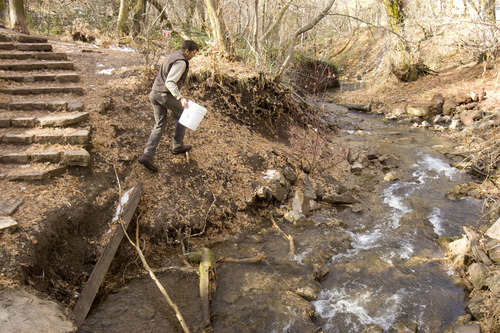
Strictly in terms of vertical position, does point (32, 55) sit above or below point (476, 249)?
above

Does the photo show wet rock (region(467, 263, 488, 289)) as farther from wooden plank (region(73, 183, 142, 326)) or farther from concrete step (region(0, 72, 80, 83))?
concrete step (region(0, 72, 80, 83))

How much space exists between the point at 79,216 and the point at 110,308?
1294 millimetres

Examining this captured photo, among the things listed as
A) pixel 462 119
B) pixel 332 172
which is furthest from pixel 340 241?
pixel 462 119

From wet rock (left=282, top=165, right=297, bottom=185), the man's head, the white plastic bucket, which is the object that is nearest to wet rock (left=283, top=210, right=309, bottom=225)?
wet rock (left=282, top=165, right=297, bottom=185)

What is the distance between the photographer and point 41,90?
6.38 m

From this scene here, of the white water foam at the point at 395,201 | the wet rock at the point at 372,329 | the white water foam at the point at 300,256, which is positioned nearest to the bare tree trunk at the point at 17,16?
the white water foam at the point at 300,256

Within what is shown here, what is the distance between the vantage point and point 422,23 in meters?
15.3

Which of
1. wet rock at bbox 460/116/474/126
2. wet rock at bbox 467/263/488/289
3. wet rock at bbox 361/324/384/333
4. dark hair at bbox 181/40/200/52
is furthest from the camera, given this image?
wet rock at bbox 460/116/474/126

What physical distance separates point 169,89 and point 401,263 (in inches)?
171

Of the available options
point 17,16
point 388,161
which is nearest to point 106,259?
point 388,161

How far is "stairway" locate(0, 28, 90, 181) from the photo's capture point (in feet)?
15.4

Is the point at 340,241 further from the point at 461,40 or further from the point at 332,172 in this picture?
the point at 461,40

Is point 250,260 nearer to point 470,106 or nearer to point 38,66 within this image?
point 38,66

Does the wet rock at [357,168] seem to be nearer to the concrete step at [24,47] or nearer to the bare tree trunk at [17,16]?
the concrete step at [24,47]
